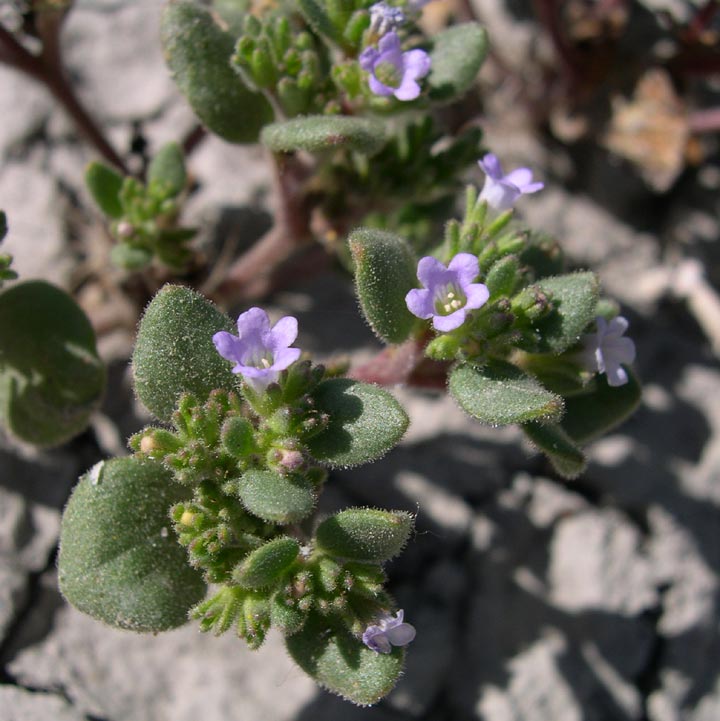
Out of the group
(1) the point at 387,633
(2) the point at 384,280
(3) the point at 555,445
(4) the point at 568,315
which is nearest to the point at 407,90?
(2) the point at 384,280

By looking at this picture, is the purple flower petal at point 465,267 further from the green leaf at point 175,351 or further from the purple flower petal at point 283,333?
the green leaf at point 175,351

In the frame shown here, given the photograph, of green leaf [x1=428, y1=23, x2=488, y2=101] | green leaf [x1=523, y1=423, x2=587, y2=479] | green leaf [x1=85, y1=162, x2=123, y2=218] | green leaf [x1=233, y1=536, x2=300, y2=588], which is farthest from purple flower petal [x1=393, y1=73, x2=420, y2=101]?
green leaf [x1=233, y1=536, x2=300, y2=588]

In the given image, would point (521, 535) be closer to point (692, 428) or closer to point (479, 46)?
point (692, 428)

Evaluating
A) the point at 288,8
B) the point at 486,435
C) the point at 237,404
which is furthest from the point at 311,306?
the point at 237,404

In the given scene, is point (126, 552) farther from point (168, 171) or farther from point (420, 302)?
point (168, 171)

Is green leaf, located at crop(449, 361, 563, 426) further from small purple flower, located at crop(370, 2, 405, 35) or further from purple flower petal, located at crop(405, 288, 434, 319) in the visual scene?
small purple flower, located at crop(370, 2, 405, 35)
